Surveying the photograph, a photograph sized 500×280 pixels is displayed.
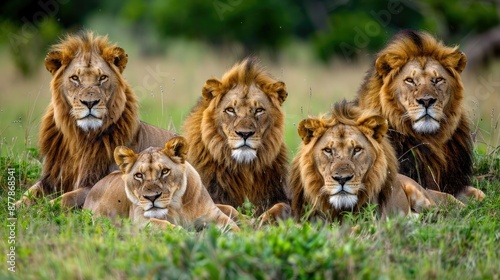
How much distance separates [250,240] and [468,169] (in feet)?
10.6

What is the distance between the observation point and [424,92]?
7.68 m

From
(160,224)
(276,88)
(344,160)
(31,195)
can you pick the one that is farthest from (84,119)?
(344,160)

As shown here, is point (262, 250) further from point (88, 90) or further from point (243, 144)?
point (88, 90)

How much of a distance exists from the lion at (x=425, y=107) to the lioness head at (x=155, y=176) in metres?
1.73

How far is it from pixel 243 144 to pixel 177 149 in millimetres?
513

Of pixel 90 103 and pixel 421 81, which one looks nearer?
pixel 90 103

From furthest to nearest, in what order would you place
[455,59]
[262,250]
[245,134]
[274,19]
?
[274,19] < [455,59] < [245,134] < [262,250]

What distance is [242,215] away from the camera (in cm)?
697

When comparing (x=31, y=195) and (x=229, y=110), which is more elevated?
(x=229, y=110)

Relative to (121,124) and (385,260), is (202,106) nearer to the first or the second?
(121,124)

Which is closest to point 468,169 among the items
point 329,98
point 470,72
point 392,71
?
point 392,71

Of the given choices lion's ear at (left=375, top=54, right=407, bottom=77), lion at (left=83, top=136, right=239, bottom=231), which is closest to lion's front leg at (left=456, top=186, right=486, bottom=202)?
lion's ear at (left=375, top=54, right=407, bottom=77)

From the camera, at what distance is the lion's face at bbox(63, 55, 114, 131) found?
7.52 m

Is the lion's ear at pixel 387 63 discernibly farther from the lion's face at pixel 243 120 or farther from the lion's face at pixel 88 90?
the lion's face at pixel 88 90
